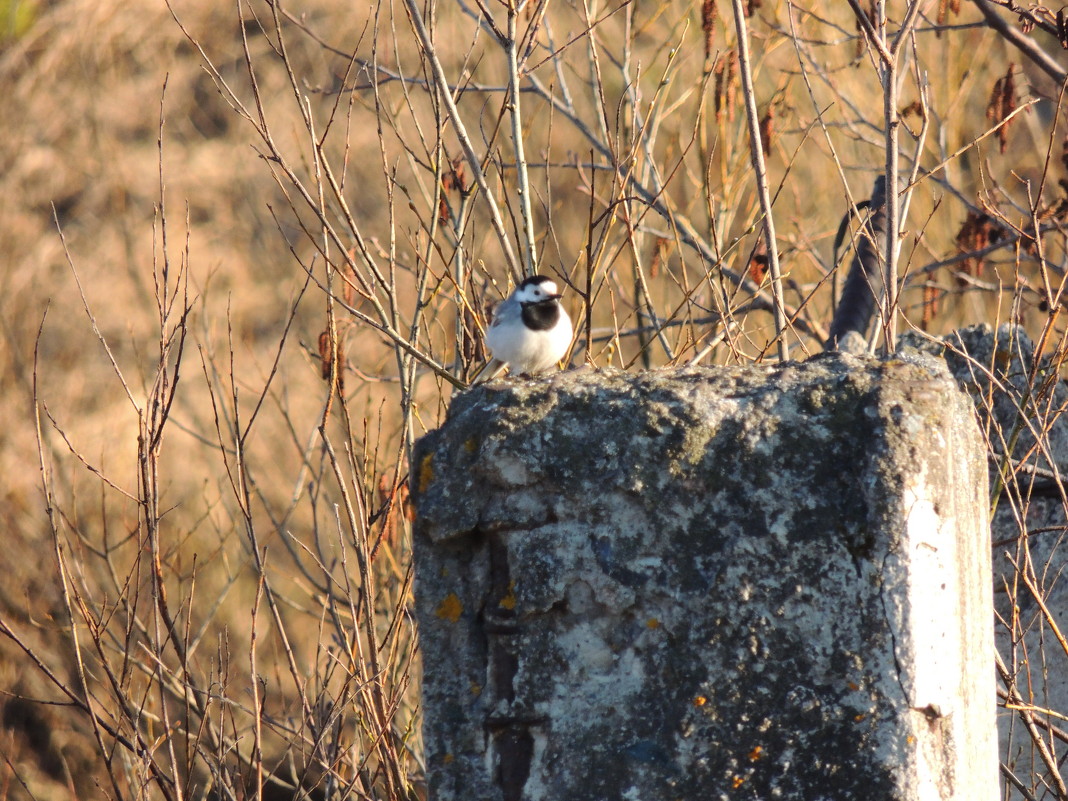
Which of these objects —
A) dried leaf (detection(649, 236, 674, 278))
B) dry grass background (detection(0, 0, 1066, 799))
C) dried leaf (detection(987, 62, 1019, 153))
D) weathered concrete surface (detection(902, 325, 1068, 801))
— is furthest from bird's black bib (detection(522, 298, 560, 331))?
dry grass background (detection(0, 0, 1066, 799))

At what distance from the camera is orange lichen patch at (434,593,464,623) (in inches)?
81.6

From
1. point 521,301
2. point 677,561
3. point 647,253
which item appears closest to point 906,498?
point 677,561

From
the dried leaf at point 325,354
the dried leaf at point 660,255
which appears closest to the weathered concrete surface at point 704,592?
the dried leaf at point 325,354

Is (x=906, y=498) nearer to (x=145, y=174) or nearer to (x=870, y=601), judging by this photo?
(x=870, y=601)

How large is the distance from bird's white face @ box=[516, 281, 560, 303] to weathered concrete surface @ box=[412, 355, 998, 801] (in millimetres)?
2156

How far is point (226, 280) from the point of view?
10148mm

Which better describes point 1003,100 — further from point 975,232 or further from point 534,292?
point 534,292

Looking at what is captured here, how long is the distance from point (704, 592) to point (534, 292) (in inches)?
95.1

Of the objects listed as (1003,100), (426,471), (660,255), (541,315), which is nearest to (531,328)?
(541,315)

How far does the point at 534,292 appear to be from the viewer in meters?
4.21

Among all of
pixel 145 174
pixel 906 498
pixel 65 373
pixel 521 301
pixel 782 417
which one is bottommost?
pixel 906 498

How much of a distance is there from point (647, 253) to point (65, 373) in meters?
4.81

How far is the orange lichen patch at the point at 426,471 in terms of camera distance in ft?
6.92

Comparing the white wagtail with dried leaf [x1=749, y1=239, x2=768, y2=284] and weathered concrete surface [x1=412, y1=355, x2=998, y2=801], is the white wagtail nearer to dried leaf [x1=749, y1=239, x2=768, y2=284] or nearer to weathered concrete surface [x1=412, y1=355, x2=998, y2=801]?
dried leaf [x1=749, y1=239, x2=768, y2=284]
